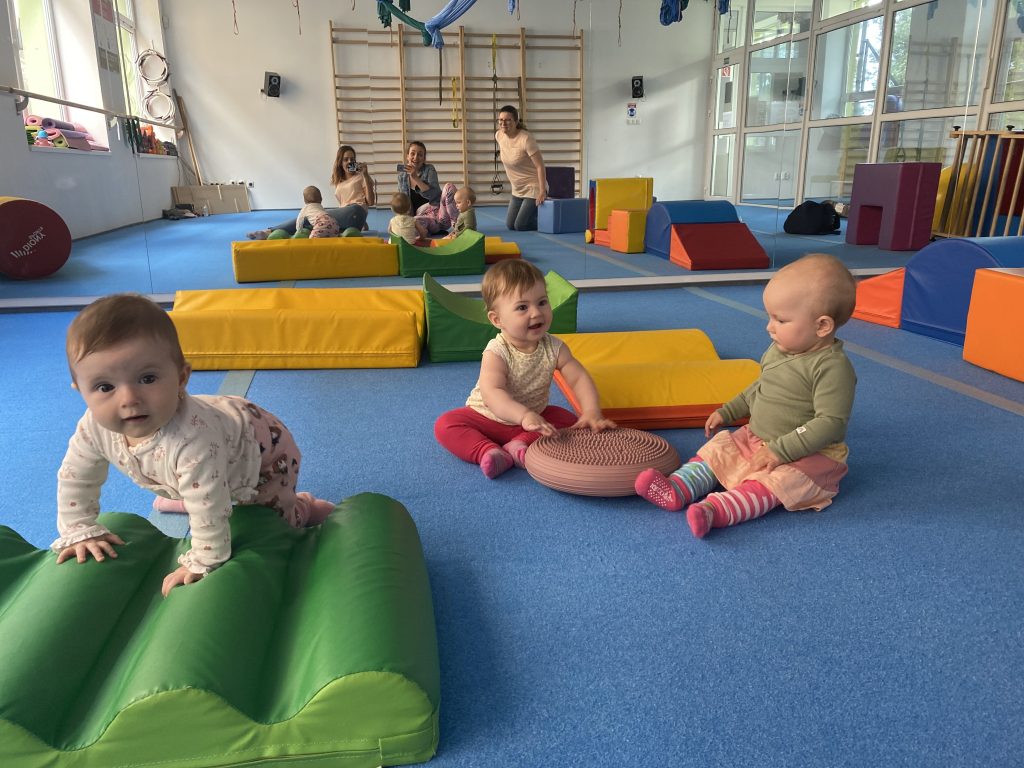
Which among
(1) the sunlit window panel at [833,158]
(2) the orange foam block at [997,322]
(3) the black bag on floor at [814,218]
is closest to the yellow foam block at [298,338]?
(2) the orange foam block at [997,322]

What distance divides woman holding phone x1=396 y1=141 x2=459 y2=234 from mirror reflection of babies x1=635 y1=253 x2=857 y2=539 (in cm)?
347

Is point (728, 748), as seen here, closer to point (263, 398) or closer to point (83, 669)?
point (83, 669)

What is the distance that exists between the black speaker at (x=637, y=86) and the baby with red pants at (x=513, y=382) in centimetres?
335

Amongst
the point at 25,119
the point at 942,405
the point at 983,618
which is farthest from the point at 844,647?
the point at 25,119

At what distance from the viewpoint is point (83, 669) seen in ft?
4.08

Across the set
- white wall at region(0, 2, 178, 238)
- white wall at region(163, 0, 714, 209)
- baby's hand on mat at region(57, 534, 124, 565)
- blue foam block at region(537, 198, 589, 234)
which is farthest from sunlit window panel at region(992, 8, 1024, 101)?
baby's hand on mat at region(57, 534, 124, 565)

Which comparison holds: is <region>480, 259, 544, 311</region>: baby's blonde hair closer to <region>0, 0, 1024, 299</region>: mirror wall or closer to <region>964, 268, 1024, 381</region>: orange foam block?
<region>964, 268, 1024, 381</region>: orange foam block

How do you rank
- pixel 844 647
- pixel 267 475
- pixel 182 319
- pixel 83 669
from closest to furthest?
1. pixel 83 669
2. pixel 844 647
3. pixel 267 475
4. pixel 182 319

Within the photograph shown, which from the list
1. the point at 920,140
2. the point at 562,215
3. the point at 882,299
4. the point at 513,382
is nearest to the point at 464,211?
the point at 562,215

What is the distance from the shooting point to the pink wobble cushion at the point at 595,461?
2094 mm

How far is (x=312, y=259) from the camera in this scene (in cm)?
573

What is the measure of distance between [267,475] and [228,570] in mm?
333

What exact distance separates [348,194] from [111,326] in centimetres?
417

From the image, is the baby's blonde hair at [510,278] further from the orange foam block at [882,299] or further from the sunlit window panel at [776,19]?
the sunlit window panel at [776,19]
